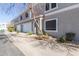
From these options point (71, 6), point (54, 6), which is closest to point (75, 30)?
point (71, 6)

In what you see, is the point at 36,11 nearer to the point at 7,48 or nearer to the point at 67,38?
the point at 67,38

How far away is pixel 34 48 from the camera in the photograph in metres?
7.53

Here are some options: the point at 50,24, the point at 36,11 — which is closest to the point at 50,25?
the point at 50,24

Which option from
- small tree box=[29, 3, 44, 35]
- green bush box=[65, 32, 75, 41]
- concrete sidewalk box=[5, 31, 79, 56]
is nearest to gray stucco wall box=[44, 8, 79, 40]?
green bush box=[65, 32, 75, 41]

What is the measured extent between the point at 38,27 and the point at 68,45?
9.39 feet

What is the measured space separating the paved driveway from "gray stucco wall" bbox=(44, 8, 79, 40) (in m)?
2.85

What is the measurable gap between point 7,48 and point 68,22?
→ 13.0ft

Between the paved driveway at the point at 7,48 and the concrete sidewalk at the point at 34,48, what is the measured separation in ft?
0.79

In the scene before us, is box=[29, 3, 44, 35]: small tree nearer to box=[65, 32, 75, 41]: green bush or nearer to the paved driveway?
box=[65, 32, 75, 41]: green bush

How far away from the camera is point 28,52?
23.0ft

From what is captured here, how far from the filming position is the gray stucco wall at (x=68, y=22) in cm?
917

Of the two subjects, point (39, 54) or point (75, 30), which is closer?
point (39, 54)

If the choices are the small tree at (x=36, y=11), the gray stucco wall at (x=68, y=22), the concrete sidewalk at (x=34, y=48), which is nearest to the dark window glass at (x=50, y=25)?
the gray stucco wall at (x=68, y=22)

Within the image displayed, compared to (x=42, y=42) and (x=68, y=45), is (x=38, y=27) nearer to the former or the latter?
(x=42, y=42)
